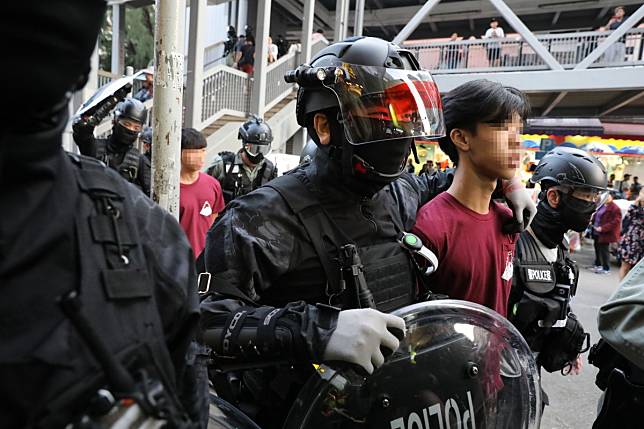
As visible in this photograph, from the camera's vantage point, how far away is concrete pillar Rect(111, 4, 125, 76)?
35.5 ft

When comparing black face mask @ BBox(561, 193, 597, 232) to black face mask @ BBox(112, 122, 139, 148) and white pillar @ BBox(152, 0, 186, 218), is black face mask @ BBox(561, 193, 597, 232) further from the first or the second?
black face mask @ BBox(112, 122, 139, 148)

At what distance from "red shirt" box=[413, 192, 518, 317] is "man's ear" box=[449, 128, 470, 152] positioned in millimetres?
180

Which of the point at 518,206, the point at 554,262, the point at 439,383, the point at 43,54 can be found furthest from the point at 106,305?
the point at 554,262

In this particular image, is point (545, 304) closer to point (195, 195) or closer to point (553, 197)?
point (553, 197)

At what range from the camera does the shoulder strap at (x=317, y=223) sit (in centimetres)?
137

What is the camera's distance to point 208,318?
47.8 inches

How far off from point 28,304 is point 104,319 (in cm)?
9

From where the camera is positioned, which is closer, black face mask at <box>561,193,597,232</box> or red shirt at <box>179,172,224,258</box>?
black face mask at <box>561,193,597,232</box>

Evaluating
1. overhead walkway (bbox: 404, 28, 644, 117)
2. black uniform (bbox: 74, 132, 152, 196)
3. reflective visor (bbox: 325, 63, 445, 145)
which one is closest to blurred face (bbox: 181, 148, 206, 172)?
black uniform (bbox: 74, 132, 152, 196)

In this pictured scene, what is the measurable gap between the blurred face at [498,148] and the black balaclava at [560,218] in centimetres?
90

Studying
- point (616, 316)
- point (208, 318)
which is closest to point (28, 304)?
point (208, 318)

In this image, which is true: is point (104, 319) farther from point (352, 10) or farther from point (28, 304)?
point (352, 10)

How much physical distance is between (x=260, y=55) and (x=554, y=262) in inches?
358

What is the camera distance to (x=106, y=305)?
63 cm
